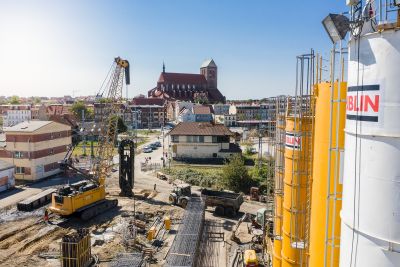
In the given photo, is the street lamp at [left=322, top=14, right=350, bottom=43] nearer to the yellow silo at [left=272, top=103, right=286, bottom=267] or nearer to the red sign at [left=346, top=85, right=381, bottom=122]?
the red sign at [left=346, top=85, right=381, bottom=122]

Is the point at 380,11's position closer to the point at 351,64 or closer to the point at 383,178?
the point at 351,64

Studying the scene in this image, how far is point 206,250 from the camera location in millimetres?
20516

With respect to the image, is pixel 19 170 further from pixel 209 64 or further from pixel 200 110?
pixel 209 64

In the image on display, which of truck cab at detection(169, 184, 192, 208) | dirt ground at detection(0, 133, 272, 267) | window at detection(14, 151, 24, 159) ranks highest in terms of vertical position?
window at detection(14, 151, 24, 159)

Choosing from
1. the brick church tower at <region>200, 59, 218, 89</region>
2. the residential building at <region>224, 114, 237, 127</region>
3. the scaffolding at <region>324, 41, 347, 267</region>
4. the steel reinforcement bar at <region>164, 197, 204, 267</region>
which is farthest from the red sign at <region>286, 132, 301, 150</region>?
the brick church tower at <region>200, 59, 218, 89</region>

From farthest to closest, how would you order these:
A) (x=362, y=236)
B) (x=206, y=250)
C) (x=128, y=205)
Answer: (x=128, y=205) < (x=206, y=250) < (x=362, y=236)

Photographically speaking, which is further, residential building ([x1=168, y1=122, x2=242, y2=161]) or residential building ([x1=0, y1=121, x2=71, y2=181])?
residential building ([x1=168, y1=122, x2=242, y2=161])

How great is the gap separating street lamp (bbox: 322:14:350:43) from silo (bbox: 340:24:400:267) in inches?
23.9

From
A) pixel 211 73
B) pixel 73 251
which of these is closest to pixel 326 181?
pixel 73 251

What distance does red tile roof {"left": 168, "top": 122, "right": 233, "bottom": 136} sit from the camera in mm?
48969

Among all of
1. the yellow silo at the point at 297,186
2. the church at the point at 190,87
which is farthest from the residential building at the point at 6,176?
the church at the point at 190,87

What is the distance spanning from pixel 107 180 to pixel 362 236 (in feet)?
116

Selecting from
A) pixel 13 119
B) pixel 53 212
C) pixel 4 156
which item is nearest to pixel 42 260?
pixel 53 212

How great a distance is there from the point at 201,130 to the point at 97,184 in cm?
2314
